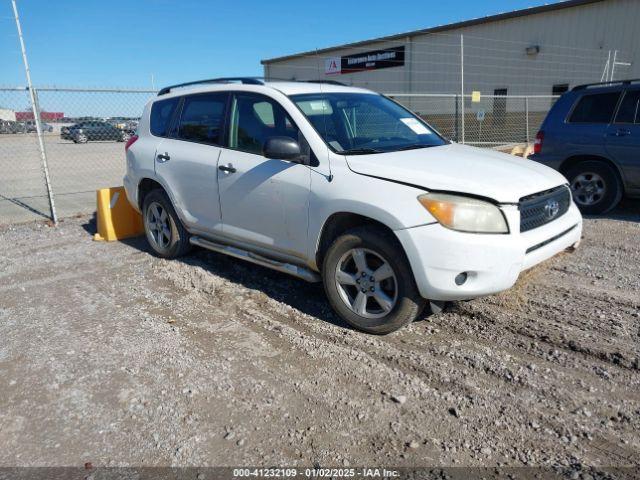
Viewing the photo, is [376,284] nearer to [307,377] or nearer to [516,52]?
[307,377]

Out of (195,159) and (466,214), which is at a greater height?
(195,159)

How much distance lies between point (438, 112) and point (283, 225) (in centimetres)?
2163

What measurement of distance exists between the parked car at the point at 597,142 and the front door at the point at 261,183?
15.5 ft

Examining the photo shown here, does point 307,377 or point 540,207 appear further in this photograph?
point 540,207

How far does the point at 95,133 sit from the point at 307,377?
739 inches

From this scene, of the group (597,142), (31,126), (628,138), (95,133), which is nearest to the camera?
(628,138)

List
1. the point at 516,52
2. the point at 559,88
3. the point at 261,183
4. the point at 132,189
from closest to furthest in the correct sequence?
1. the point at 261,183
2. the point at 132,189
3. the point at 559,88
4. the point at 516,52

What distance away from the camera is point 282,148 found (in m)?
3.65

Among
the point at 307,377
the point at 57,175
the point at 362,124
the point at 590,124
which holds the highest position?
the point at 362,124

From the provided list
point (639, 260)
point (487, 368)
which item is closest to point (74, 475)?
point (487, 368)

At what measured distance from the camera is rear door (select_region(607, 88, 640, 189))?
6331 mm

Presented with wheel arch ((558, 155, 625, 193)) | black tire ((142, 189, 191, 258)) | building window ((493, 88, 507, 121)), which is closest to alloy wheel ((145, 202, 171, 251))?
black tire ((142, 189, 191, 258))

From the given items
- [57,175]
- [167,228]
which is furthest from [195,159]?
[57,175]

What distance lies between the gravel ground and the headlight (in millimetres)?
720
